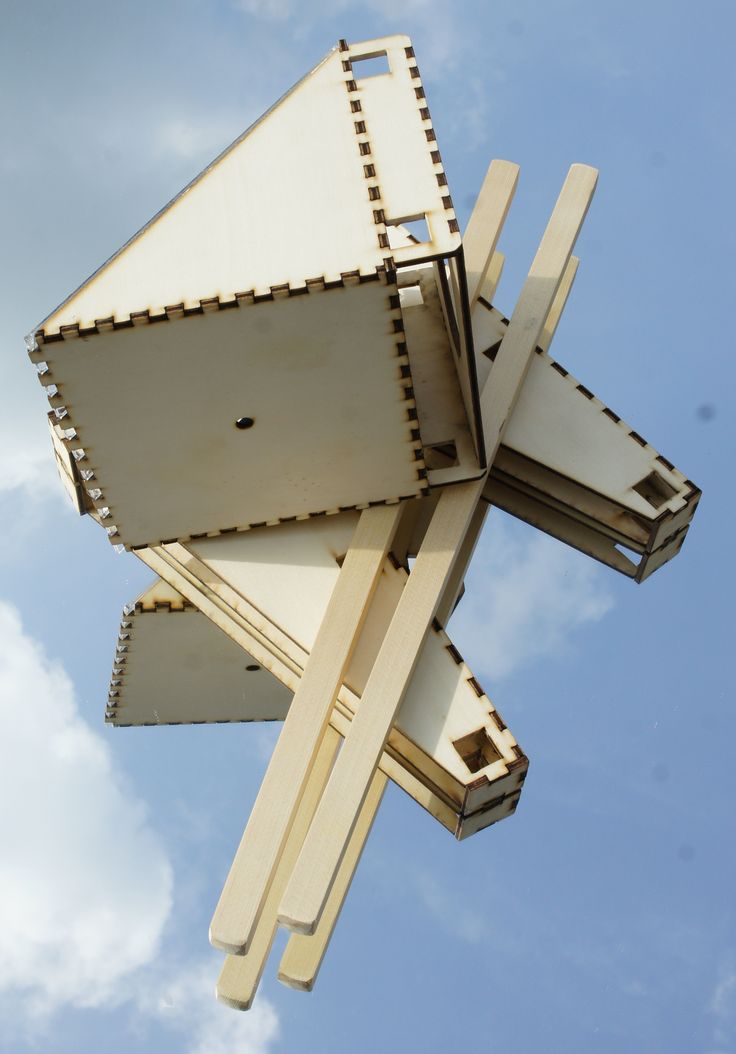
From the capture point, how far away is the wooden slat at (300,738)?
11.9 meters

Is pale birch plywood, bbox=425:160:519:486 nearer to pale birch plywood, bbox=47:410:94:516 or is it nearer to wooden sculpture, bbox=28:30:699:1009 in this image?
wooden sculpture, bbox=28:30:699:1009

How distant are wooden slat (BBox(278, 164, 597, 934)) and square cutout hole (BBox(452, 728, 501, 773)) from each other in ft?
2.21

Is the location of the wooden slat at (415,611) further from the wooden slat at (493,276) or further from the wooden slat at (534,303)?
the wooden slat at (493,276)

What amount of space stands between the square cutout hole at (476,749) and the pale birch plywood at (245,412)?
215 cm

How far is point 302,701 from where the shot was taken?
12688 mm

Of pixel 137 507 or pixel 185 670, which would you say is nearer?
pixel 137 507

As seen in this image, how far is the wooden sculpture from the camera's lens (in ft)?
39.2

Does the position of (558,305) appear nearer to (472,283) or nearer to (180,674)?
(472,283)

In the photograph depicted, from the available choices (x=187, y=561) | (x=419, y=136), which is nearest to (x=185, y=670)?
(x=187, y=561)

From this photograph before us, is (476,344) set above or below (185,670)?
above

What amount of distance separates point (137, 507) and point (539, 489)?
12.5 ft

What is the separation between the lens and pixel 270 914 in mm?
12945

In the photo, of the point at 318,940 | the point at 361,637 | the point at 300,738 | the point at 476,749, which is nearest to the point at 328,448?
the point at 361,637

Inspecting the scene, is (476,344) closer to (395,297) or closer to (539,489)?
(539,489)
